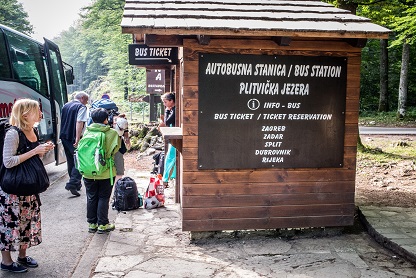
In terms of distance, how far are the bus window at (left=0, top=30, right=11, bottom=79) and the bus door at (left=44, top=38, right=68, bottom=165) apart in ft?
6.23

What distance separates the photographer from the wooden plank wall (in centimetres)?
518

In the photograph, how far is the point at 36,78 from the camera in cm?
1018

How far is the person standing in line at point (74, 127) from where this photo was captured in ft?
26.2

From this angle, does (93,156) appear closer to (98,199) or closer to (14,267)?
(98,199)

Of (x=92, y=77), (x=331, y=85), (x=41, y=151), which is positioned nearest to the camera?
(x=41, y=151)

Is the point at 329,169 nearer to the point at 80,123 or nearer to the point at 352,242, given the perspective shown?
the point at 352,242

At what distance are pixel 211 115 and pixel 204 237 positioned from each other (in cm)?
158

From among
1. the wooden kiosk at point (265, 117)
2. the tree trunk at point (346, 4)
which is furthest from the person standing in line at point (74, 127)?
the tree trunk at point (346, 4)

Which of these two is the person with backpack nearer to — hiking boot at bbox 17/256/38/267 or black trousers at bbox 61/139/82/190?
hiking boot at bbox 17/256/38/267

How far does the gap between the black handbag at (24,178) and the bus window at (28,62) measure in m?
5.42

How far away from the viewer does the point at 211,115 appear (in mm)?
5199

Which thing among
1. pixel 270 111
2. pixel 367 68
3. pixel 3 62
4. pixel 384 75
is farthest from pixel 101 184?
pixel 367 68

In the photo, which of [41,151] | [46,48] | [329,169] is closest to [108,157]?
[41,151]

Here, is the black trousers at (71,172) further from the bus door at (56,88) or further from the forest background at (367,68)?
the forest background at (367,68)
